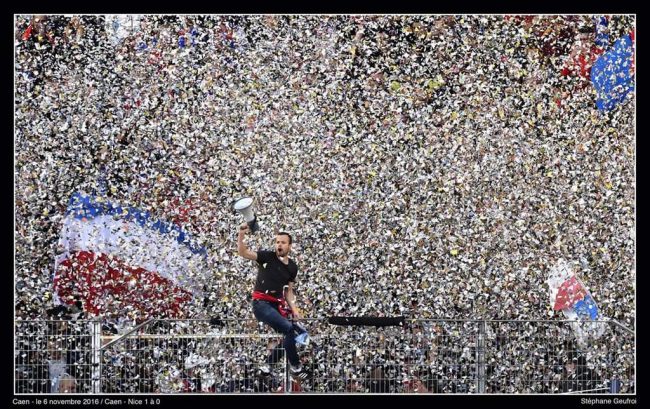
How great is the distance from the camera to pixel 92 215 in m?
7.81

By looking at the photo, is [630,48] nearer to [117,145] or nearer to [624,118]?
[624,118]

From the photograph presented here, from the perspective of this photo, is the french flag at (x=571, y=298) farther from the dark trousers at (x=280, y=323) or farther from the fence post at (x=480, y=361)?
the dark trousers at (x=280, y=323)

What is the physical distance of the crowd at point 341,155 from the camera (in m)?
7.80

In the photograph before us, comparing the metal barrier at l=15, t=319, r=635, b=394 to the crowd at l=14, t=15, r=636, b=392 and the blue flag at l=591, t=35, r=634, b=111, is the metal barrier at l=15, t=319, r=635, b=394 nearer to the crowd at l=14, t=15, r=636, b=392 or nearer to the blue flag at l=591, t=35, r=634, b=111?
the crowd at l=14, t=15, r=636, b=392

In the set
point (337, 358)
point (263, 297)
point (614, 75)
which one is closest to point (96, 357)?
point (263, 297)

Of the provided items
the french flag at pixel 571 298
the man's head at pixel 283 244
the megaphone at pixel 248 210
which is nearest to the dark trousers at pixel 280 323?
the man's head at pixel 283 244

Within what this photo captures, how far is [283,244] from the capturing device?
7.64m

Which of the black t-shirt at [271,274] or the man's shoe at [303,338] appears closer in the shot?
the man's shoe at [303,338]

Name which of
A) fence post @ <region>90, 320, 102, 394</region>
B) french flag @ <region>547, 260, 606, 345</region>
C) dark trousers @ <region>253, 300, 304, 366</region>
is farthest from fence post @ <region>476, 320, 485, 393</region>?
fence post @ <region>90, 320, 102, 394</region>

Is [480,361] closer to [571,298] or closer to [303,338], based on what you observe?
[571,298]

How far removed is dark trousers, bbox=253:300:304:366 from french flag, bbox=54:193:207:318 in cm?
77

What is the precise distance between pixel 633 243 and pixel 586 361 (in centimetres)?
103

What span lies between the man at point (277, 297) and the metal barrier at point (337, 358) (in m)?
0.25

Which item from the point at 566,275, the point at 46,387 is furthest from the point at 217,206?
the point at 566,275
